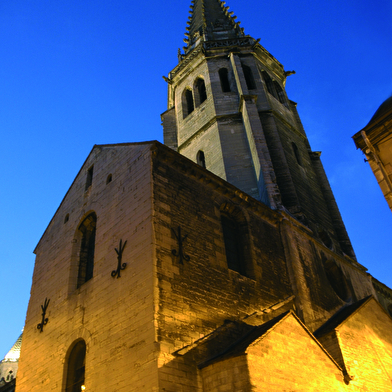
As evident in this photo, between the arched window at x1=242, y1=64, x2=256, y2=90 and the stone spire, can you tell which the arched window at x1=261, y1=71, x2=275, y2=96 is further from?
the stone spire

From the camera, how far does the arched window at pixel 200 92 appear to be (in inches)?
850

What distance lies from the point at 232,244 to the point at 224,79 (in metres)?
12.4

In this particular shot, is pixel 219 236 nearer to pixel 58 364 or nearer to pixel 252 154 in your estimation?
pixel 58 364

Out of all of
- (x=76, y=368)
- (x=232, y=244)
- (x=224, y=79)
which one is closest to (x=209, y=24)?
(x=224, y=79)

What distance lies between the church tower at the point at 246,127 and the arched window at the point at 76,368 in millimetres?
7978

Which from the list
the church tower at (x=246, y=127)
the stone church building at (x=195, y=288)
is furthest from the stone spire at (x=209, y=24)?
the stone church building at (x=195, y=288)

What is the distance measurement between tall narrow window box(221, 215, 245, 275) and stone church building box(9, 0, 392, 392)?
0.12 feet

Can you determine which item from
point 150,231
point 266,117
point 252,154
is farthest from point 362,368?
point 266,117

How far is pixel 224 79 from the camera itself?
21.9m

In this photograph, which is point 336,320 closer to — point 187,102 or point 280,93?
point 280,93

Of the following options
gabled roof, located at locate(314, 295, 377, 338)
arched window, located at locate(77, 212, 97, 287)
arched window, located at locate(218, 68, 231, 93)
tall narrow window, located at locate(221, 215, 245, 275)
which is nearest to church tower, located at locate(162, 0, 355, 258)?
arched window, located at locate(218, 68, 231, 93)

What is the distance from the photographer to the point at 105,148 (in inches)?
528

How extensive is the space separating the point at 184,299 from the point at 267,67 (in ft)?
56.7

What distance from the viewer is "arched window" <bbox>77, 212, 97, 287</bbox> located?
11453mm
